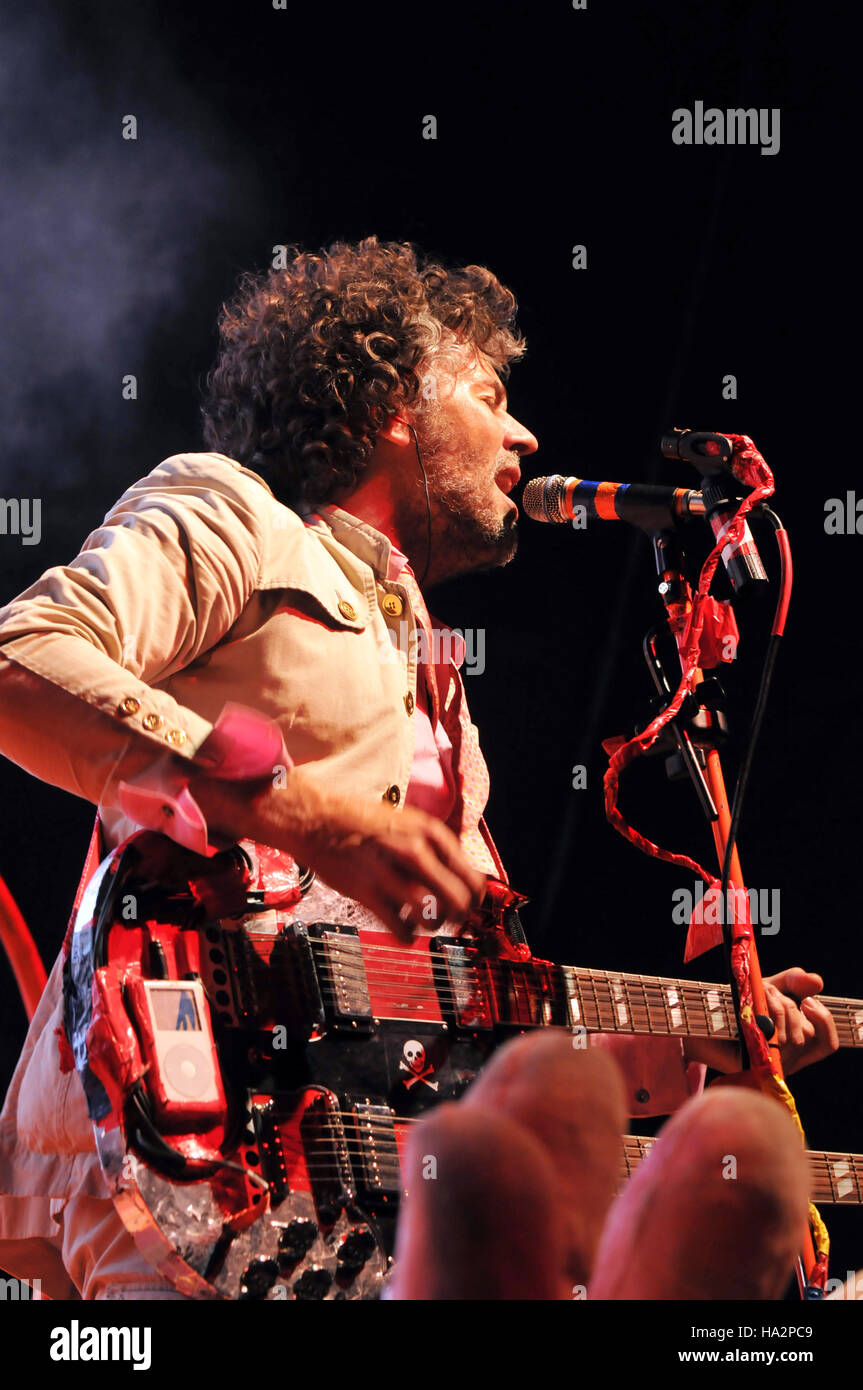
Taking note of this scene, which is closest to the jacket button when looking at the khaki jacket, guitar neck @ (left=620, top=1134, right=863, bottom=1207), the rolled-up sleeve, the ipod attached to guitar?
the khaki jacket

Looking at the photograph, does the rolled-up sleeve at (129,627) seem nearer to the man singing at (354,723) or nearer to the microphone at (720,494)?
the man singing at (354,723)

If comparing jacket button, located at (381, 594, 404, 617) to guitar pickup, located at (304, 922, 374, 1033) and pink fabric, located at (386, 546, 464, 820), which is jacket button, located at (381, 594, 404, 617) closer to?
pink fabric, located at (386, 546, 464, 820)

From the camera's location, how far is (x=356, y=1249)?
132cm

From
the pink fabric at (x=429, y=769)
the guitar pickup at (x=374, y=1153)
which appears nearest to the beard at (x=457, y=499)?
the pink fabric at (x=429, y=769)

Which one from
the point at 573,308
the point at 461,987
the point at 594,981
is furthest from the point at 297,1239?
the point at 573,308

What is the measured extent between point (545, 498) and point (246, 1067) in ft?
3.74

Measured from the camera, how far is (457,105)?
2621 millimetres

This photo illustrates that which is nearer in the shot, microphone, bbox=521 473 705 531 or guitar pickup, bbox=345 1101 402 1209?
guitar pickup, bbox=345 1101 402 1209

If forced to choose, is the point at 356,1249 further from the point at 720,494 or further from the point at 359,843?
the point at 720,494

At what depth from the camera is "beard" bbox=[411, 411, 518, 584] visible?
2229 millimetres

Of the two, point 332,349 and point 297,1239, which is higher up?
point 332,349

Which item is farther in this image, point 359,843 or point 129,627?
point 129,627

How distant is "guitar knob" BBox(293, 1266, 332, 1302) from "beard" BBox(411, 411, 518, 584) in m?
1.31
